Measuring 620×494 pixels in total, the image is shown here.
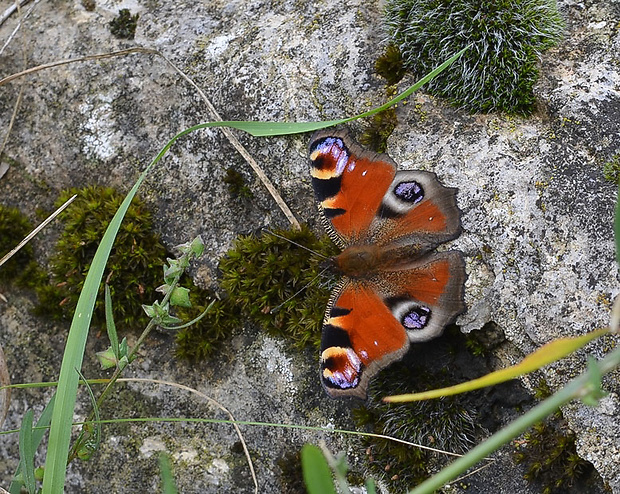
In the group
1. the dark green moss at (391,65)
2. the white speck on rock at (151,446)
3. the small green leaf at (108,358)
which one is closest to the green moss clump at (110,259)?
the white speck on rock at (151,446)

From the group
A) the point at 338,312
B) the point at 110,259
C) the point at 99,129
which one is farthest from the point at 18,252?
the point at 338,312

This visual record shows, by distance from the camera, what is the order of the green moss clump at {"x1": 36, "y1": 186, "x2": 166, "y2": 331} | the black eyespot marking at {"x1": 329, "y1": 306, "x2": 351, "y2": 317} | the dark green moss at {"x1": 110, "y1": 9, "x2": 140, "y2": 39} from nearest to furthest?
the black eyespot marking at {"x1": 329, "y1": 306, "x2": 351, "y2": 317} < the green moss clump at {"x1": 36, "y1": 186, "x2": 166, "y2": 331} < the dark green moss at {"x1": 110, "y1": 9, "x2": 140, "y2": 39}

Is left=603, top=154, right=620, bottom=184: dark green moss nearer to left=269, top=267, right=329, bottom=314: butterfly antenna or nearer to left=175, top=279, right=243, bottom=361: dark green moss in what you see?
left=269, top=267, right=329, bottom=314: butterfly antenna

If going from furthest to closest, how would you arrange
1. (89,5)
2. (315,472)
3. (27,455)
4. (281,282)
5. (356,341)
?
(89,5), (281,282), (356,341), (27,455), (315,472)

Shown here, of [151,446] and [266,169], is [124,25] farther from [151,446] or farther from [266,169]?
[151,446]

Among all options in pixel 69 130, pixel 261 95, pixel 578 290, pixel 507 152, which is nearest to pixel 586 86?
pixel 507 152

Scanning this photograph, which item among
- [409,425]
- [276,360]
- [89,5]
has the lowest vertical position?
[409,425]

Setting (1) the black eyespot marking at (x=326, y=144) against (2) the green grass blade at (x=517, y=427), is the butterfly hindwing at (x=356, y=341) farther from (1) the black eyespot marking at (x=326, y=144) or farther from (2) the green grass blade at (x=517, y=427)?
(2) the green grass blade at (x=517, y=427)

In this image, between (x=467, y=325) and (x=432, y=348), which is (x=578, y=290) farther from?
(x=432, y=348)

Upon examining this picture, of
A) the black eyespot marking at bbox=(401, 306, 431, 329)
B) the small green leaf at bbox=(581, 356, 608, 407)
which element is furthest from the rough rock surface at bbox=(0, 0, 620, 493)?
the small green leaf at bbox=(581, 356, 608, 407)
